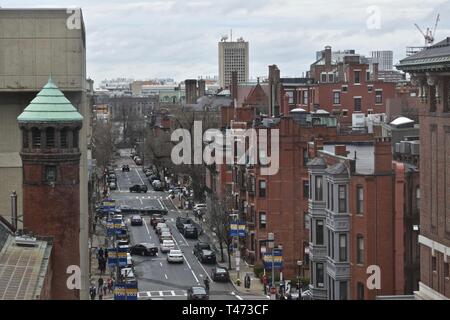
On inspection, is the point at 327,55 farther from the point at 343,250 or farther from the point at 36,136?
the point at 36,136

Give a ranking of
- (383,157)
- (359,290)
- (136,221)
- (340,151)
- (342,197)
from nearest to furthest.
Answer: (383,157) < (359,290) < (342,197) < (340,151) < (136,221)

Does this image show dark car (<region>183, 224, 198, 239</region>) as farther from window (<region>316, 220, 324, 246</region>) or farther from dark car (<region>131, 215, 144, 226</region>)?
window (<region>316, 220, 324, 246</region>)

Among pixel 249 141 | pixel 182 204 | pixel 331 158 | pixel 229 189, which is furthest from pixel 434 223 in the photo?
pixel 182 204

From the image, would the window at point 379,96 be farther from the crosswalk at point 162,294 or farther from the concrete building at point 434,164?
the concrete building at point 434,164

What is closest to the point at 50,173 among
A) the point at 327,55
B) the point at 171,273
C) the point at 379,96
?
the point at 171,273

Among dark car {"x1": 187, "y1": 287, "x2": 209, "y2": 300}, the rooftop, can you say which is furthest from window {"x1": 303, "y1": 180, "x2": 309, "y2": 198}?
dark car {"x1": 187, "y1": 287, "x2": 209, "y2": 300}

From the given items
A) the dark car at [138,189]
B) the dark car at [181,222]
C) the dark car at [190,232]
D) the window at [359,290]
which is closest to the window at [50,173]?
the window at [359,290]
